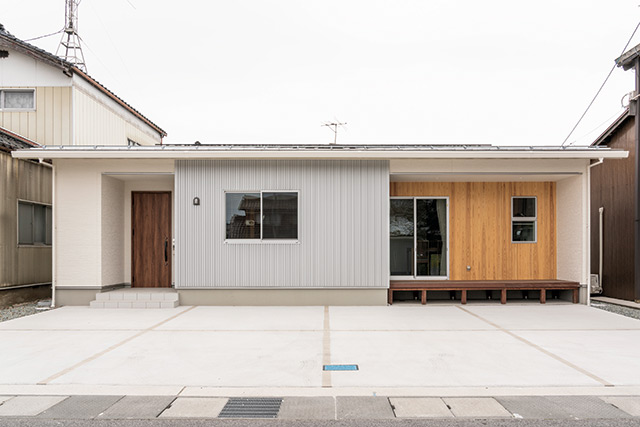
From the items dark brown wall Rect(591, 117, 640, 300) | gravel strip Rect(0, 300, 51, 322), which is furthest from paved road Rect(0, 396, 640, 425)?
dark brown wall Rect(591, 117, 640, 300)

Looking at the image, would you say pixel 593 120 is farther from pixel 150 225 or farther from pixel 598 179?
pixel 150 225

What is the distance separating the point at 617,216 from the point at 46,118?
1325cm

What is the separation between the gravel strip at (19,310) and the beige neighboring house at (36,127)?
0.28 m

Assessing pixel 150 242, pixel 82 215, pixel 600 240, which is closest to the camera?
pixel 82 215

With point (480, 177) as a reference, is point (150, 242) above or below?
below

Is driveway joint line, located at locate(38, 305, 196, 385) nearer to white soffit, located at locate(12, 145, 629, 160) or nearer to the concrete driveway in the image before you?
the concrete driveway

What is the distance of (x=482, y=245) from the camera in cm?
855

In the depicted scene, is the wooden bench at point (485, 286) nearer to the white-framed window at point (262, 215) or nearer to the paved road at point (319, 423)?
the white-framed window at point (262, 215)

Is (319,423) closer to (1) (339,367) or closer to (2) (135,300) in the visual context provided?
(1) (339,367)

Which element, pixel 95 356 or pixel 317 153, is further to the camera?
pixel 317 153

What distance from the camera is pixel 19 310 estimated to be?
24.9 feet

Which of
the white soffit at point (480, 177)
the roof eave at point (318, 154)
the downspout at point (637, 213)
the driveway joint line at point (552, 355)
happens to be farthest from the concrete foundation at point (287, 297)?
the downspout at point (637, 213)

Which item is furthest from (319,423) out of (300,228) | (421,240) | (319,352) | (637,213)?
(637,213)

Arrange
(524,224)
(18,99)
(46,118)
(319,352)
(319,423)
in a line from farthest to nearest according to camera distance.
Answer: (18,99), (46,118), (524,224), (319,352), (319,423)
